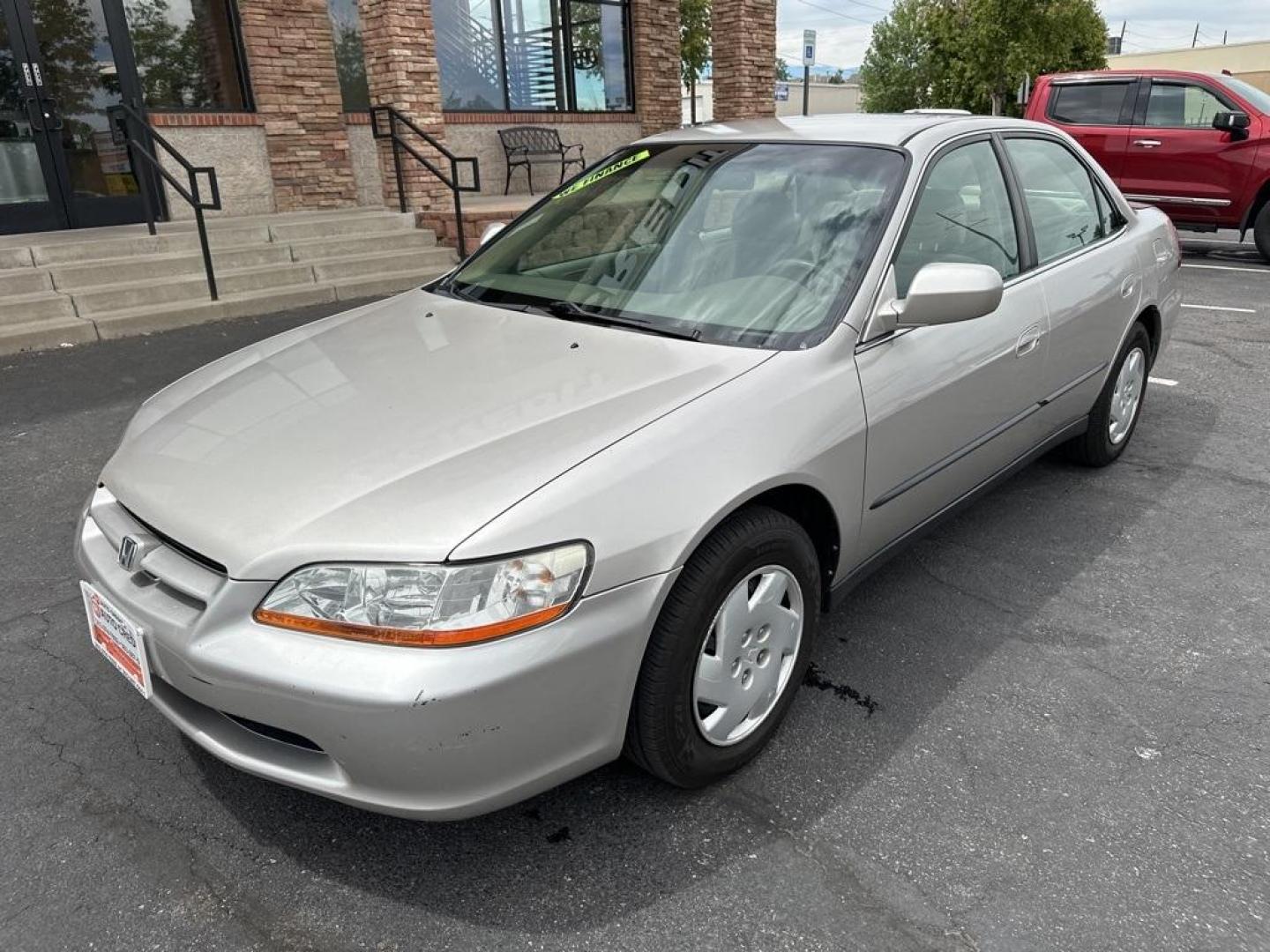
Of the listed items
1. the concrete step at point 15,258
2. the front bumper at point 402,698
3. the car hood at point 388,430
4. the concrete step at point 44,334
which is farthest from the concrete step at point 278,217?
the front bumper at point 402,698

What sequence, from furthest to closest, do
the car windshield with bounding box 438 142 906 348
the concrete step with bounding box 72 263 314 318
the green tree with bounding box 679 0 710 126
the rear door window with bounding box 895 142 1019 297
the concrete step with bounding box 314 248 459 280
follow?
the green tree with bounding box 679 0 710 126 → the concrete step with bounding box 314 248 459 280 → the concrete step with bounding box 72 263 314 318 → the rear door window with bounding box 895 142 1019 297 → the car windshield with bounding box 438 142 906 348

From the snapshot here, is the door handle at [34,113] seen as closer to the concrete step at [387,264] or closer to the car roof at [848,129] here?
the concrete step at [387,264]

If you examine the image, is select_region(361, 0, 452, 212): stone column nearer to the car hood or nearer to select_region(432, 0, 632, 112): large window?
select_region(432, 0, 632, 112): large window

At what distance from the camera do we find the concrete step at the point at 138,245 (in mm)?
7762

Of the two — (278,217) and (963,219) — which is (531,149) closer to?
(278,217)

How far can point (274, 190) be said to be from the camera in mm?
10062

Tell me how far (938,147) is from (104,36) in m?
8.94

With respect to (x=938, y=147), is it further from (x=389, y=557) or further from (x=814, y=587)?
(x=389, y=557)

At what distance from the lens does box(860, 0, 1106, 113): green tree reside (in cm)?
2466

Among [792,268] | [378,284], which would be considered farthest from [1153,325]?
[378,284]

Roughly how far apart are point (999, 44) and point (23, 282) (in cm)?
2557

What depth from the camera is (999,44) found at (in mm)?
25703

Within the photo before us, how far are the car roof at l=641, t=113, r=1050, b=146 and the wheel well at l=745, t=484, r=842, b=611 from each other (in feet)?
4.20

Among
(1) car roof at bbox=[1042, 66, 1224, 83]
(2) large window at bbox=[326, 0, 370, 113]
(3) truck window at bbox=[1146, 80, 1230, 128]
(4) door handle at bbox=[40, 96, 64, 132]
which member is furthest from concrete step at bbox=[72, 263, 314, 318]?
(3) truck window at bbox=[1146, 80, 1230, 128]
